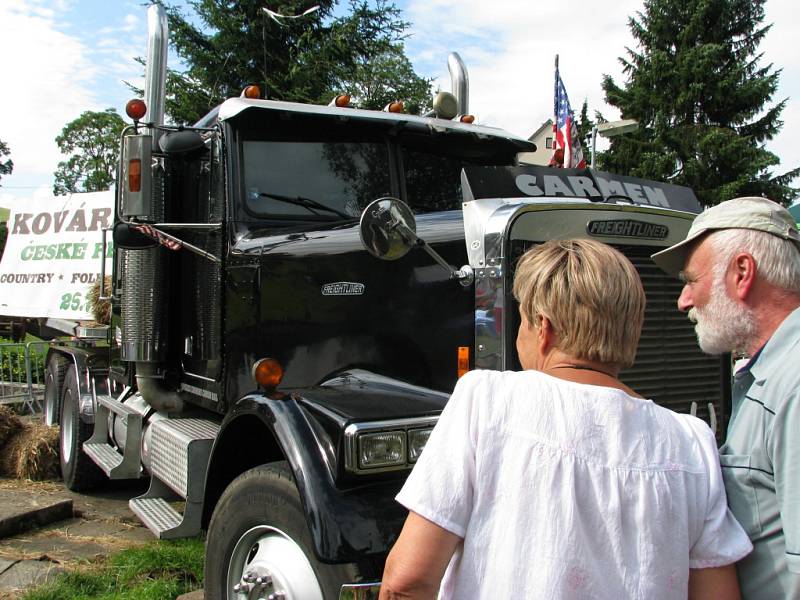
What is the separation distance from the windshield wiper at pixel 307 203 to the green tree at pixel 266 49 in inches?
494

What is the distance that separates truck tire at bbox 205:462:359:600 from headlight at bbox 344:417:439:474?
0.93 ft

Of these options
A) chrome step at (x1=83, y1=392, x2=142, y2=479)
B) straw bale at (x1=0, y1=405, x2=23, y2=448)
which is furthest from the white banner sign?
chrome step at (x1=83, y1=392, x2=142, y2=479)

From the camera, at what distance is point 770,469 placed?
1.48 m

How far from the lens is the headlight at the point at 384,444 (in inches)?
105

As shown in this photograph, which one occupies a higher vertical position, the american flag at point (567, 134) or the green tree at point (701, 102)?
the green tree at point (701, 102)

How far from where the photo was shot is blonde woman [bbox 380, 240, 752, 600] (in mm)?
1389

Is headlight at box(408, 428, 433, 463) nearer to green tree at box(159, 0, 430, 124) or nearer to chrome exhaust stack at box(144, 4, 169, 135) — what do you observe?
chrome exhaust stack at box(144, 4, 169, 135)

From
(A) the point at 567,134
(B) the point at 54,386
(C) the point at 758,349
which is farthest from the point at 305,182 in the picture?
(A) the point at 567,134

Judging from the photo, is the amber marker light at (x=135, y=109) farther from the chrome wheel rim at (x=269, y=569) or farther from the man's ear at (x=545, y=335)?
the man's ear at (x=545, y=335)

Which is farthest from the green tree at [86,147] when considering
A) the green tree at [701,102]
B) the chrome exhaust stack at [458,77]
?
the chrome exhaust stack at [458,77]

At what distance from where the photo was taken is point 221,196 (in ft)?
13.5

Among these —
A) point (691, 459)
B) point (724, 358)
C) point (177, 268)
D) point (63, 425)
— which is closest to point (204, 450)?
point (177, 268)

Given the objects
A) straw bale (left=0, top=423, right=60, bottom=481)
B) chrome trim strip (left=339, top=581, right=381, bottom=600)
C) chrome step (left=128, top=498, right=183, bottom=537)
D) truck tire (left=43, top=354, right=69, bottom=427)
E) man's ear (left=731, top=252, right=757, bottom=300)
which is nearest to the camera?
man's ear (left=731, top=252, right=757, bottom=300)

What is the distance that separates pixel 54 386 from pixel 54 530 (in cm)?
241
